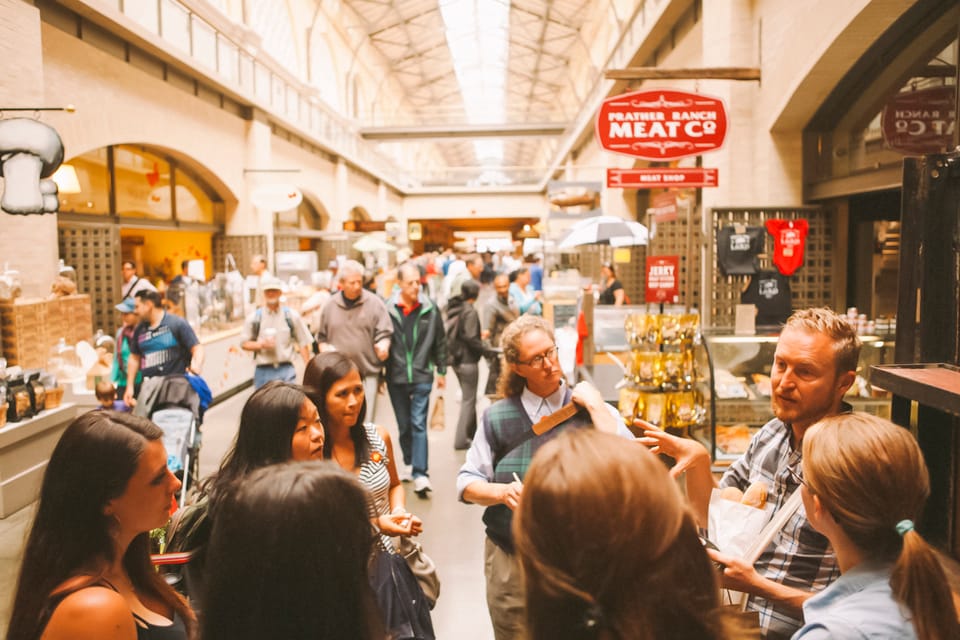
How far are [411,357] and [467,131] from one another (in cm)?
2000

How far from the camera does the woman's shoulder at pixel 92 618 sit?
148 cm

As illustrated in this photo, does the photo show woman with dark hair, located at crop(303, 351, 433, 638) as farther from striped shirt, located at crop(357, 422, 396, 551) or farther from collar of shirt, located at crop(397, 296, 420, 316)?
collar of shirt, located at crop(397, 296, 420, 316)

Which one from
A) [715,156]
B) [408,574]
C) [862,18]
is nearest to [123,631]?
[408,574]

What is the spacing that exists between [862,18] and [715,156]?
2905mm

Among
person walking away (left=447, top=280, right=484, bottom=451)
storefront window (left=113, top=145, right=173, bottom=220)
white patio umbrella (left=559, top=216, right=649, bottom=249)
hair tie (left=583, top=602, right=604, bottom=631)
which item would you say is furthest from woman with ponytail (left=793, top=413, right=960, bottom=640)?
storefront window (left=113, top=145, right=173, bottom=220)

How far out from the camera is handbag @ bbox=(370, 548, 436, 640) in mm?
2219

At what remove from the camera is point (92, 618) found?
4.90 feet

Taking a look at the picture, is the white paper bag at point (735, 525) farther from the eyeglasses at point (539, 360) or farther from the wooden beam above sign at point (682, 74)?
the wooden beam above sign at point (682, 74)

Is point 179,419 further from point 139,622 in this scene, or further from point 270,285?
point 139,622

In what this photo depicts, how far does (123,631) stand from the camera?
1.51m

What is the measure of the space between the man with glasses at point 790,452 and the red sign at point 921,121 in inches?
156

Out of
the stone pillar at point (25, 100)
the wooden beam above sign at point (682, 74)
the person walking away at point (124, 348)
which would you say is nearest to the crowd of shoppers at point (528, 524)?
the person walking away at point (124, 348)

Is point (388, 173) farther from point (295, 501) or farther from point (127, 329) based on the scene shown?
point (295, 501)

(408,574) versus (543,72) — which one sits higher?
(543,72)
